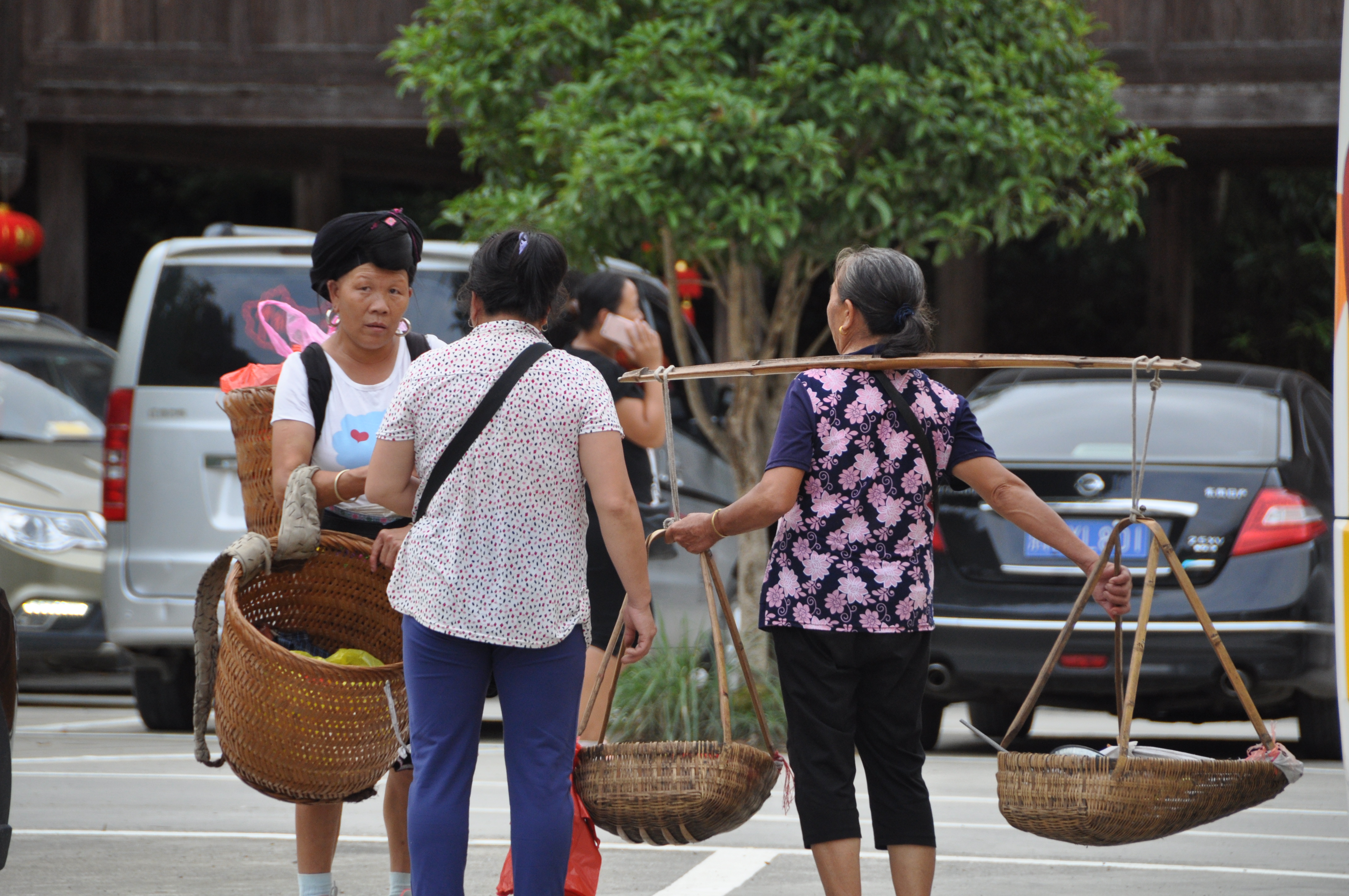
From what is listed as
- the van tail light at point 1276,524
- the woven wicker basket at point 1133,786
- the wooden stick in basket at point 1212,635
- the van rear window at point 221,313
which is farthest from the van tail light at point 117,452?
the wooden stick in basket at point 1212,635

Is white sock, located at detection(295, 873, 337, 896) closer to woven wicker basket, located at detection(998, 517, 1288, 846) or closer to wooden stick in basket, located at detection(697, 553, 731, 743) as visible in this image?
wooden stick in basket, located at detection(697, 553, 731, 743)

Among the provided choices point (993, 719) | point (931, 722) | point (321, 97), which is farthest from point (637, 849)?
point (321, 97)

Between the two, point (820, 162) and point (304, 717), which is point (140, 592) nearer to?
point (820, 162)

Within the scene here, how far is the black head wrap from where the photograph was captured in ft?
14.3

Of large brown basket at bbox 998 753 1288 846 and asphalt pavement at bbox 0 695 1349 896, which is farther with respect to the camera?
asphalt pavement at bbox 0 695 1349 896

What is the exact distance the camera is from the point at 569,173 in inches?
309

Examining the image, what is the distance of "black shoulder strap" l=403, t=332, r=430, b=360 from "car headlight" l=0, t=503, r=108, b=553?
5.58 m

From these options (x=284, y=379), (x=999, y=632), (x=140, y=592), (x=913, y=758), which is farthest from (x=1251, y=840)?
(x=140, y=592)

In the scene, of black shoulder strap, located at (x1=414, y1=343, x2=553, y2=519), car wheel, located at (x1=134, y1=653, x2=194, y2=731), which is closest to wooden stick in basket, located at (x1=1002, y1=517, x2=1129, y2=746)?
black shoulder strap, located at (x1=414, y1=343, x2=553, y2=519)

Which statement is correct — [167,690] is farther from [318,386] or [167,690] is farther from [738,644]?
[738,644]

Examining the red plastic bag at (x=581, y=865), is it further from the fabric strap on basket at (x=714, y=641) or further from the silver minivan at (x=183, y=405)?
the silver minivan at (x=183, y=405)

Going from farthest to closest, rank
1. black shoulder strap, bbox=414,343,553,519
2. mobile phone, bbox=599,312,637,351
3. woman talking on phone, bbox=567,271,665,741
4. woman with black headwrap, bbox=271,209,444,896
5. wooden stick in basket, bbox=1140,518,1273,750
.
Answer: mobile phone, bbox=599,312,637,351, woman talking on phone, bbox=567,271,665,741, woman with black headwrap, bbox=271,209,444,896, wooden stick in basket, bbox=1140,518,1273,750, black shoulder strap, bbox=414,343,553,519

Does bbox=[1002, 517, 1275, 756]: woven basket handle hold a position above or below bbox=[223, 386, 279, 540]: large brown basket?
below

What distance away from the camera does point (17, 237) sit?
46.2 ft
